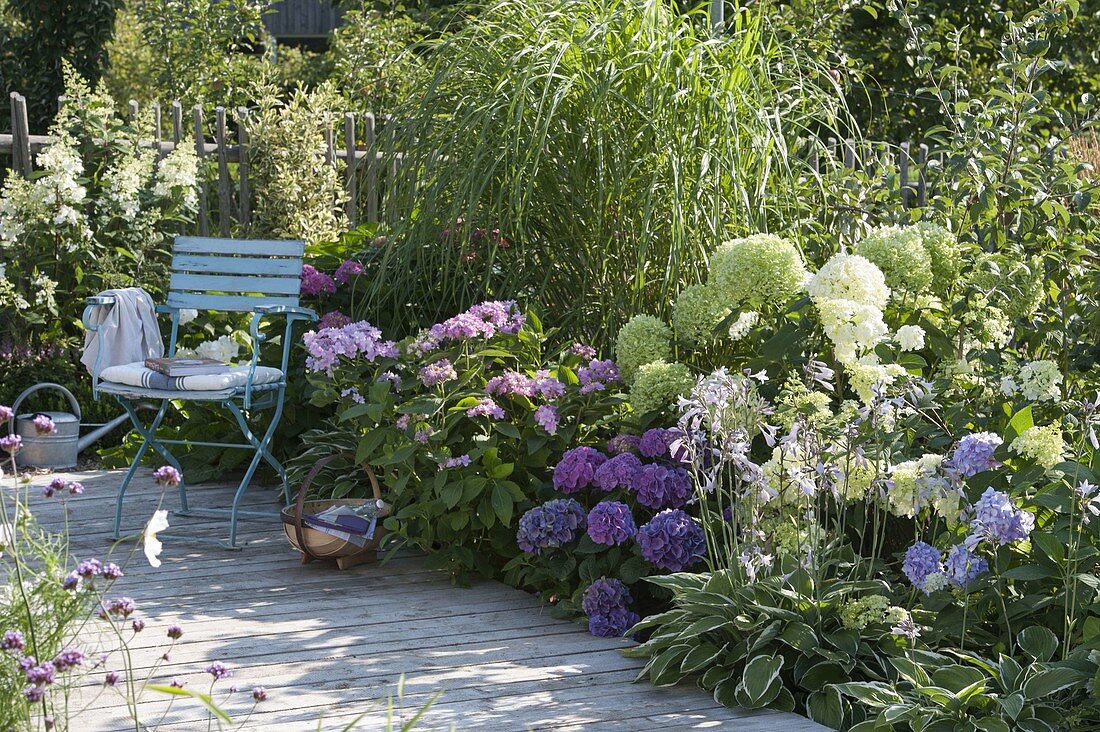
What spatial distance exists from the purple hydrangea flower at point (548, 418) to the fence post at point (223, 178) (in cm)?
291

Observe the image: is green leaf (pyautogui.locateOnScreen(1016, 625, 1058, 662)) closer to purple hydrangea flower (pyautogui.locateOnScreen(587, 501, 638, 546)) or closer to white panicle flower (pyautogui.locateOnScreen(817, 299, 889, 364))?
white panicle flower (pyautogui.locateOnScreen(817, 299, 889, 364))

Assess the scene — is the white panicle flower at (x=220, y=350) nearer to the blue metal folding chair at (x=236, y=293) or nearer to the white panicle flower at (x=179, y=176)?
the blue metal folding chair at (x=236, y=293)

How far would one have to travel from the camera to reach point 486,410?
138 inches

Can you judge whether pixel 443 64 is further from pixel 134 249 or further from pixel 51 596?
pixel 51 596

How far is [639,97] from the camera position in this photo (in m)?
3.96

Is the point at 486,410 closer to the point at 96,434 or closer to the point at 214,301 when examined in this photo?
the point at 214,301

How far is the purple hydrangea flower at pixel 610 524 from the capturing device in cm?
321

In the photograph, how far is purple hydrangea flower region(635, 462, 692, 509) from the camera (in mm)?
3250

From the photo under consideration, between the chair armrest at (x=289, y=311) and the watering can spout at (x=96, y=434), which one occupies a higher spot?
the chair armrest at (x=289, y=311)

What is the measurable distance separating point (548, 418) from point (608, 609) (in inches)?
22.6

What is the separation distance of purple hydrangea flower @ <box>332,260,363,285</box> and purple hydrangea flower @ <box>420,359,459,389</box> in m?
1.18

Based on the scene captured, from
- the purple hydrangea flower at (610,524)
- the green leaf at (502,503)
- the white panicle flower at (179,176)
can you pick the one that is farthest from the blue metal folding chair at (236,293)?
the purple hydrangea flower at (610,524)

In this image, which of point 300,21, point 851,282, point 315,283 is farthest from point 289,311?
point 300,21

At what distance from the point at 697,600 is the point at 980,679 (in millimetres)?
673
